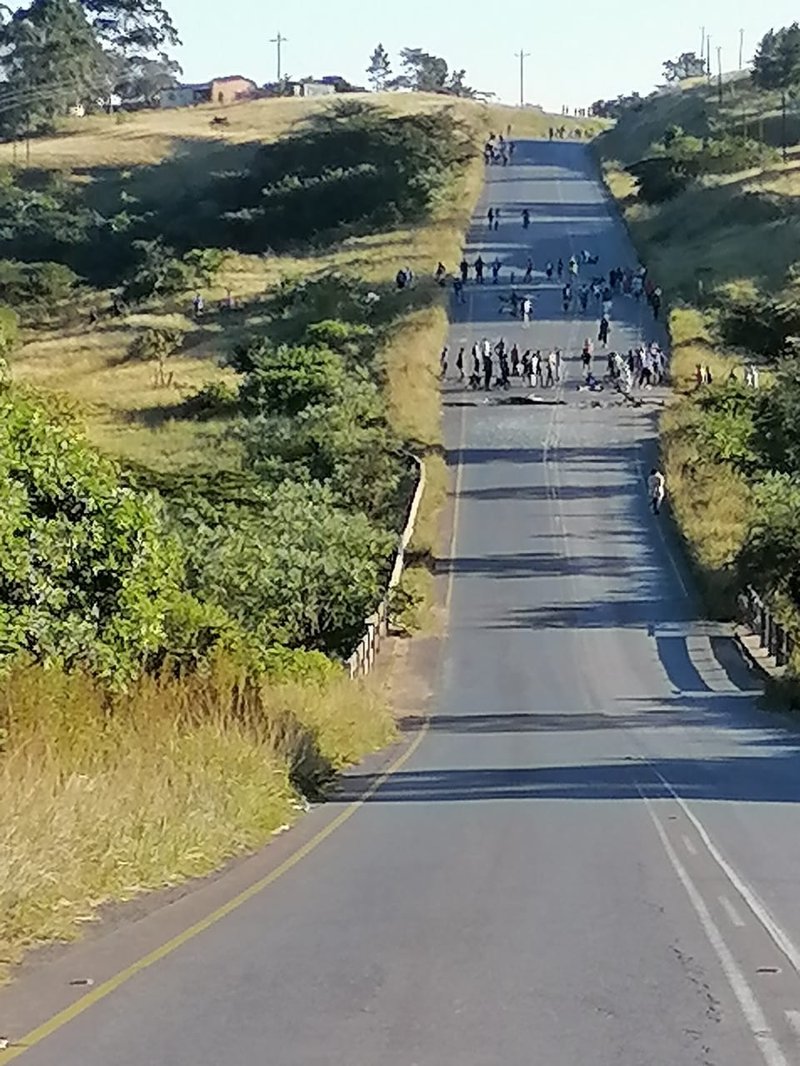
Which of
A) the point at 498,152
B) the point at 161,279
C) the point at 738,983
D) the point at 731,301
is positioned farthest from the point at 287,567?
the point at 498,152

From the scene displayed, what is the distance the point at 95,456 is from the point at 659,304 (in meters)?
65.0

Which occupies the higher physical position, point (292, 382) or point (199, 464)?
point (292, 382)

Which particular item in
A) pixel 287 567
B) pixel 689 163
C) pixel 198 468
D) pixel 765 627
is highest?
pixel 689 163

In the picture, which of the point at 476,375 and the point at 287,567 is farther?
the point at 476,375

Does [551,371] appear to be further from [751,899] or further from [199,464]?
[751,899]

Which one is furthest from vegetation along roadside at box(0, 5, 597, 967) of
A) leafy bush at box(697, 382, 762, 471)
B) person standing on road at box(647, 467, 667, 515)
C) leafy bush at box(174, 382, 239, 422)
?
leafy bush at box(697, 382, 762, 471)

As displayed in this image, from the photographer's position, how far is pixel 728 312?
78125 mm

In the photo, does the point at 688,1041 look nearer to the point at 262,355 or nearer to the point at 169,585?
the point at 169,585

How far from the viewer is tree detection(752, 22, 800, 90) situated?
160m

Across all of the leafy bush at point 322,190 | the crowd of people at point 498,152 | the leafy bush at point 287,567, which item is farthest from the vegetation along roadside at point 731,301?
the leafy bush at point 322,190

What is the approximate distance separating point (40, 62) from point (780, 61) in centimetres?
6303

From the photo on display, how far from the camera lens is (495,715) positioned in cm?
3077

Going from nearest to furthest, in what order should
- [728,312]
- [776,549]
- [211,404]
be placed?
1. [776,549]
2. [211,404]
3. [728,312]

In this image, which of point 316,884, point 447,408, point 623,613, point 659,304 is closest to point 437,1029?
point 316,884
